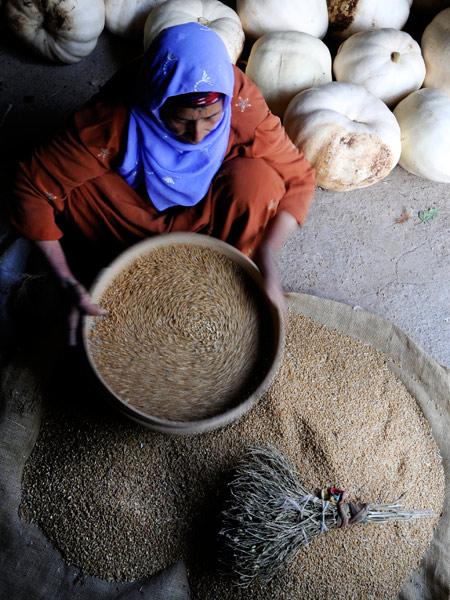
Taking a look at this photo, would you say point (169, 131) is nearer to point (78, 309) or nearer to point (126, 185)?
point (126, 185)

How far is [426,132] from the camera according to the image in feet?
6.79

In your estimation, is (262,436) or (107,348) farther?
(262,436)

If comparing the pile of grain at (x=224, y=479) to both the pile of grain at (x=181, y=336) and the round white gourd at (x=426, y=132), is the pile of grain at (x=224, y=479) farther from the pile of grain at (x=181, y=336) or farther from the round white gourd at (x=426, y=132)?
the round white gourd at (x=426, y=132)

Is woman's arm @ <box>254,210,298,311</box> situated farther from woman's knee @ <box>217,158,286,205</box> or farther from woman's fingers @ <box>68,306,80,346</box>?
woman's fingers @ <box>68,306,80,346</box>

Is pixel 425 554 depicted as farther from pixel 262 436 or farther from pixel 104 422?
pixel 104 422

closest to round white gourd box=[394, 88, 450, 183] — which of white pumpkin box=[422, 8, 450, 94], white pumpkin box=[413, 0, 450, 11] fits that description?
white pumpkin box=[422, 8, 450, 94]

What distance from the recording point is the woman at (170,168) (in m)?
1.32

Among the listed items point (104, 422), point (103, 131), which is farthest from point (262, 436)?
point (103, 131)

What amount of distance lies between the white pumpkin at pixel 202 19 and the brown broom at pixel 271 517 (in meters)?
1.43

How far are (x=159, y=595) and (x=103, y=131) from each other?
1.09 metres

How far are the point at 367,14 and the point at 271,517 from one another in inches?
72.4

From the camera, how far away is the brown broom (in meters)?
1.41

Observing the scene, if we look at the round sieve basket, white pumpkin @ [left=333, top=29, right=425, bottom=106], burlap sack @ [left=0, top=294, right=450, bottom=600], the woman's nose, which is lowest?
burlap sack @ [left=0, top=294, right=450, bottom=600]

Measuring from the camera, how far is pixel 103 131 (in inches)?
56.2
